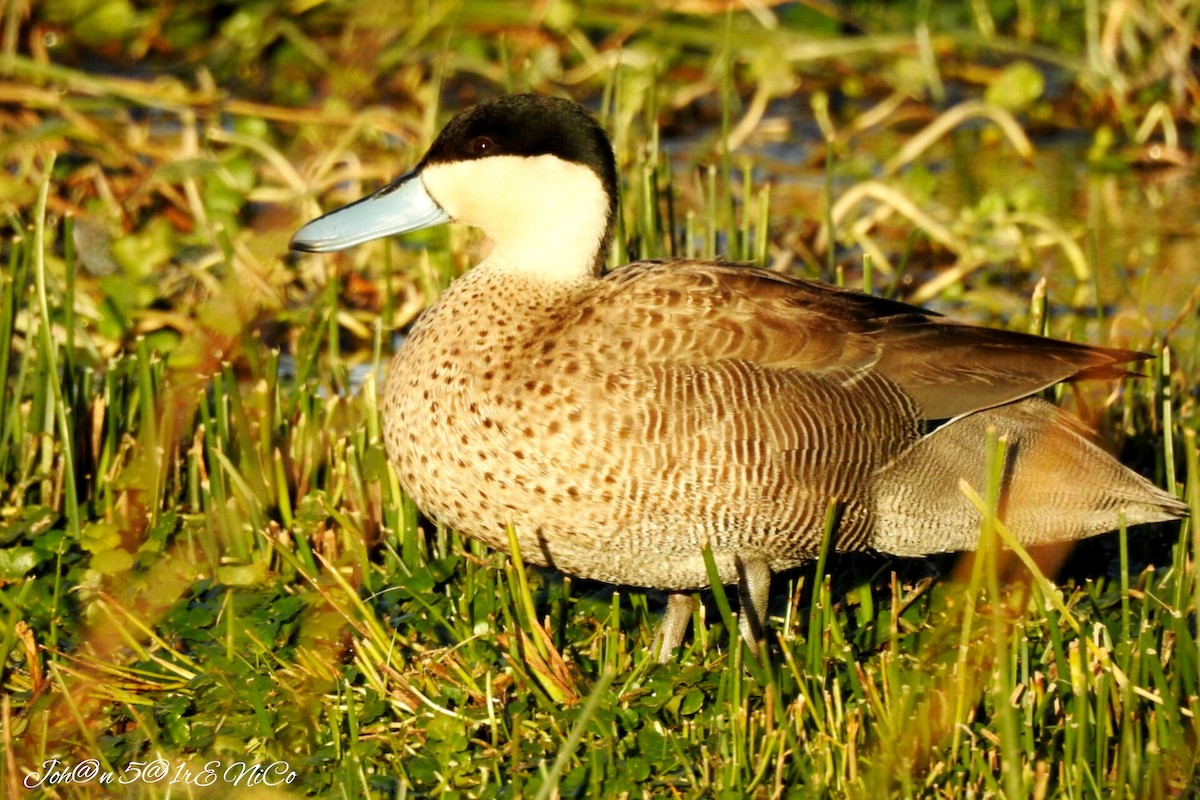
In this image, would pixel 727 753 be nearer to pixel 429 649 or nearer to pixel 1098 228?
pixel 429 649

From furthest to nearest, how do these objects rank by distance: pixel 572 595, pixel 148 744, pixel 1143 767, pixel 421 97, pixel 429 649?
pixel 421 97 → pixel 572 595 → pixel 429 649 → pixel 148 744 → pixel 1143 767

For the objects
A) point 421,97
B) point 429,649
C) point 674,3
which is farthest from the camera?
point 674,3

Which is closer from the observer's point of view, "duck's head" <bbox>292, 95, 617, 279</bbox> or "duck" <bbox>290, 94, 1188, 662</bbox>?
"duck" <bbox>290, 94, 1188, 662</bbox>

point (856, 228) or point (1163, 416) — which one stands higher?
point (856, 228)

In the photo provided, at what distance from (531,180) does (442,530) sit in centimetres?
93

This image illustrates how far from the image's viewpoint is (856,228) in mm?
6395

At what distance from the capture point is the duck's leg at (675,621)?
13.1 ft

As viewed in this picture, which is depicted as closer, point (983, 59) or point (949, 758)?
point (949, 758)

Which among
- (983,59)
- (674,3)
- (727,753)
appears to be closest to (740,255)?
(727,753)

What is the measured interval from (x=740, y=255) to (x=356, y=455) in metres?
1.38

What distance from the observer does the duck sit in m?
3.69

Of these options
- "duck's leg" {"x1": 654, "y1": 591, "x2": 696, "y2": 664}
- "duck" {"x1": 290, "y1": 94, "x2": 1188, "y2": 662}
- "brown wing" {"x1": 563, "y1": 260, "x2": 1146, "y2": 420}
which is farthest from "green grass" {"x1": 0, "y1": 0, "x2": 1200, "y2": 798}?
"brown wing" {"x1": 563, "y1": 260, "x2": 1146, "y2": 420}

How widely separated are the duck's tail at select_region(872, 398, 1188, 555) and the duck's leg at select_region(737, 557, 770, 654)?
11.1 inches

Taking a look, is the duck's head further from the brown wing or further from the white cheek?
the brown wing
